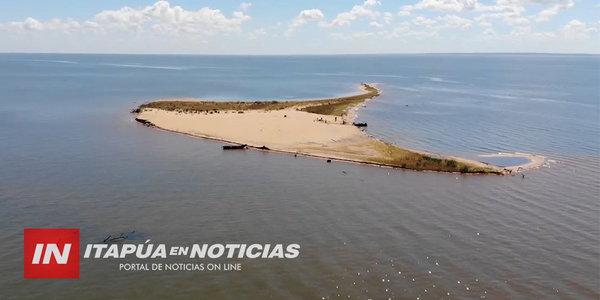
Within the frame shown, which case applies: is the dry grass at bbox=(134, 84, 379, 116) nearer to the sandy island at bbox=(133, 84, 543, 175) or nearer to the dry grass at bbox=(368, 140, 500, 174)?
the sandy island at bbox=(133, 84, 543, 175)

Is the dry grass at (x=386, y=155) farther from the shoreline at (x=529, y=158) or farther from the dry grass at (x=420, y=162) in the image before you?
the shoreline at (x=529, y=158)

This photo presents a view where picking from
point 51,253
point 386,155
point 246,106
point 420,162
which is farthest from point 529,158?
point 246,106

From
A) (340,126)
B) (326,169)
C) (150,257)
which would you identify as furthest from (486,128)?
(150,257)

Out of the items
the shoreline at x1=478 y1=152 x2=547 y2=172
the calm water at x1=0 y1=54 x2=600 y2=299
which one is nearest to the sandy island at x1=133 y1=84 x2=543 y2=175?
the shoreline at x1=478 y1=152 x2=547 y2=172

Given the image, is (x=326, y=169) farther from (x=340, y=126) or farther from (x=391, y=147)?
(x=340, y=126)

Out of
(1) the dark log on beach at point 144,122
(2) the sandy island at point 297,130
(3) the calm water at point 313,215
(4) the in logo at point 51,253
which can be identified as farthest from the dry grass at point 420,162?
(1) the dark log on beach at point 144,122

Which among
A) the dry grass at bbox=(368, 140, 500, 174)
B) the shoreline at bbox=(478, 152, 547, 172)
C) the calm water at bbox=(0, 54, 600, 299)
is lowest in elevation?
the calm water at bbox=(0, 54, 600, 299)
